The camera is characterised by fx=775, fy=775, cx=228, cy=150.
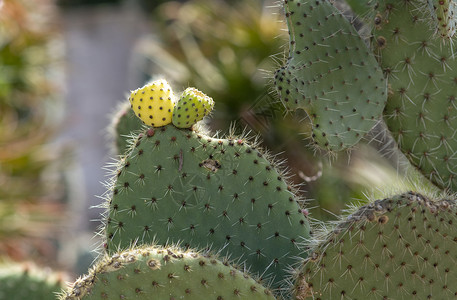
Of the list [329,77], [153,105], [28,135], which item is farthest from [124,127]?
[28,135]

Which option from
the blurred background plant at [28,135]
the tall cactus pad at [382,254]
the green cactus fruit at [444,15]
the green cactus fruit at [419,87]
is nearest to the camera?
the tall cactus pad at [382,254]

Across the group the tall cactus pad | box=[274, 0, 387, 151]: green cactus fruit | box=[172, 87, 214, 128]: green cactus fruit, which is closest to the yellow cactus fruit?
box=[172, 87, 214, 128]: green cactus fruit

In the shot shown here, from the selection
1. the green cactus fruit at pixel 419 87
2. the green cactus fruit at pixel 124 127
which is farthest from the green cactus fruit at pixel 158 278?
the green cactus fruit at pixel 419 87

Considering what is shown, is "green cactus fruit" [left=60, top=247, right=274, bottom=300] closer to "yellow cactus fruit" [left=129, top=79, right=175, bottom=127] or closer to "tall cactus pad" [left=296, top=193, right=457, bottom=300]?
"tall cactus pad" [left=296, top=193, right=457, bottom=300]

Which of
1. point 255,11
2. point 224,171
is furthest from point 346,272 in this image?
point 255,11

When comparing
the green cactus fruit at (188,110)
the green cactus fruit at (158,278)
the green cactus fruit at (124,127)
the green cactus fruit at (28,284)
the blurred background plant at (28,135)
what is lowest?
the blurred background plant at (28,135)

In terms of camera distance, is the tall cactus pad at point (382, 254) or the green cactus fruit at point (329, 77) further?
the green cactus fruit at point (329, 77)

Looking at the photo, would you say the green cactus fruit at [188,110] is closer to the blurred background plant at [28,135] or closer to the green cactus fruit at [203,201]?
the green cactus fruit at [203,201]
